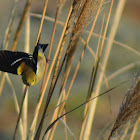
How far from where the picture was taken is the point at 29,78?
1240mm

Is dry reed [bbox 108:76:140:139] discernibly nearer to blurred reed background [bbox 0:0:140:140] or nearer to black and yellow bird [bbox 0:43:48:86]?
blurred reed background [bbox 0:0:140:140]

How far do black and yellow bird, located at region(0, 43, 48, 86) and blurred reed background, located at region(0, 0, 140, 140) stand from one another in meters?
0.06

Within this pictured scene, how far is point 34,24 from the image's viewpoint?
4.17 metres

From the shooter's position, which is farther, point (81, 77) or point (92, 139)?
point (81, 77)

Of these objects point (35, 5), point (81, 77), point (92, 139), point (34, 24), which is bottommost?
point (92, 139)

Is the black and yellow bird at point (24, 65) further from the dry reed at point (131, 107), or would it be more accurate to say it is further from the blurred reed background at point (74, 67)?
the dry reed at point (131, 107)

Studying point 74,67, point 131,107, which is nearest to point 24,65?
point 131,107

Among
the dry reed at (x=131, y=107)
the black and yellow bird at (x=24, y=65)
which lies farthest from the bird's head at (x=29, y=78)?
the dry reed at (x=131, y=107)

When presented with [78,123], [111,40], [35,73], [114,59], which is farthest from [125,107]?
[114,59]

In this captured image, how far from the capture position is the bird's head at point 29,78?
Result: 1.23m

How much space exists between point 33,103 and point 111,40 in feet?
6.59

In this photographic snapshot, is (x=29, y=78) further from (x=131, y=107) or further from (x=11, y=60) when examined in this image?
(x=131, y=107)

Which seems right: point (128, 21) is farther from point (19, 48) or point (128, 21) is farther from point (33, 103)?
point (33, 103)

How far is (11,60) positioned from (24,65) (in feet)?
0.27
